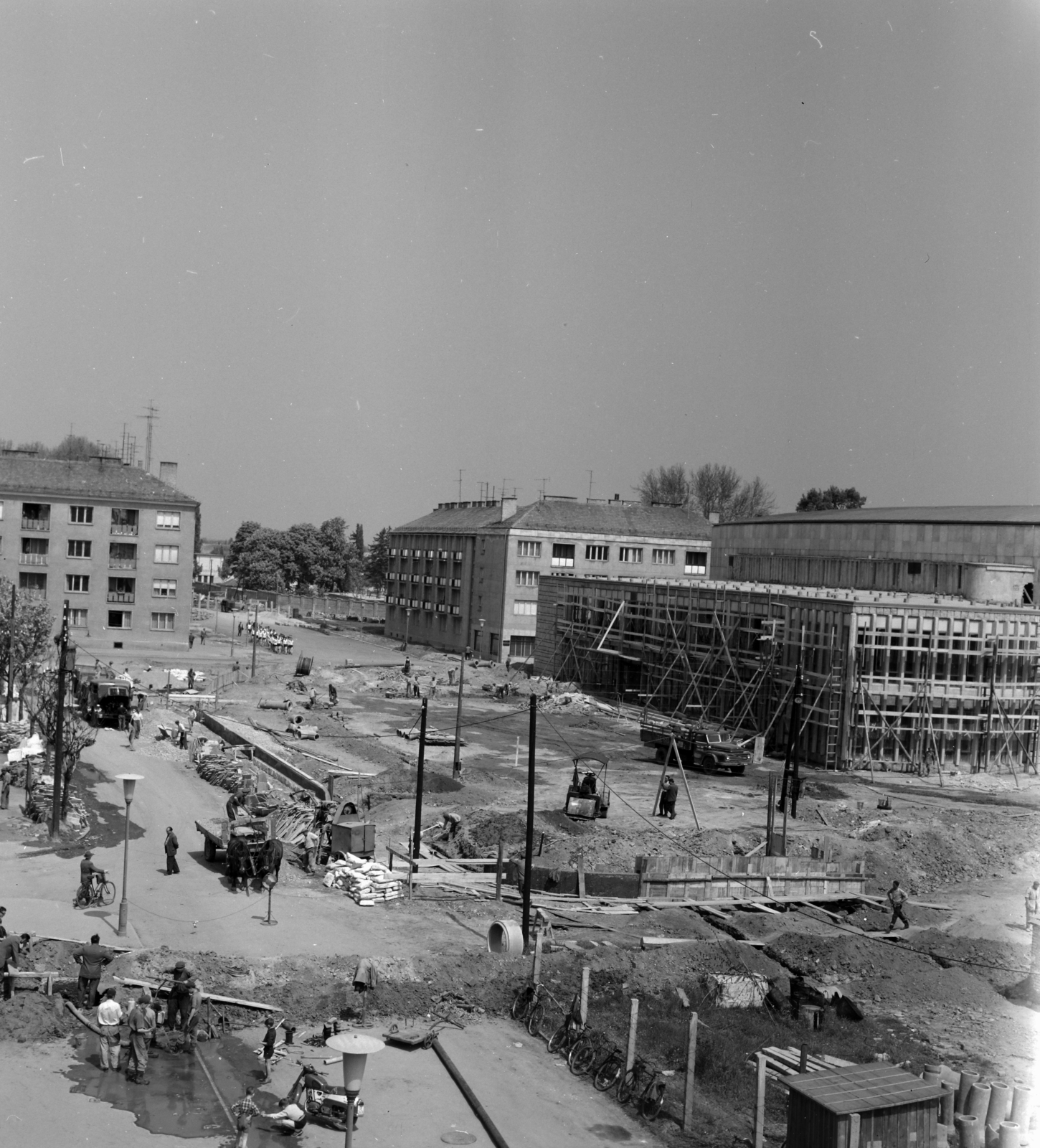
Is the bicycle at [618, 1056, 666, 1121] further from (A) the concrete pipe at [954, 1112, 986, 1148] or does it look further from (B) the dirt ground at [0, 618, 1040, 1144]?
(A) the concrete pipe at [954, 1112, 986, 1148]

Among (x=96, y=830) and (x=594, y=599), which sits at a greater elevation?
(x=594, y=599)

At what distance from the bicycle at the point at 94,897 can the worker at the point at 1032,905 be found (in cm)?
2182

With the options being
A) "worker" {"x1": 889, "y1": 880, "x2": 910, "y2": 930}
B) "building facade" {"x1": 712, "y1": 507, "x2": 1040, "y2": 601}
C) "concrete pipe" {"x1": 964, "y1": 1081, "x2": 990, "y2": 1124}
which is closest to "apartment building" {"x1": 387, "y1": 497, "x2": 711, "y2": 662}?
"building facade" {"x1": 712, "y1": 507, "x2": 1040, "y2": 601}

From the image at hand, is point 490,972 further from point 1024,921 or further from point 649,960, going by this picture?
point 1024,921

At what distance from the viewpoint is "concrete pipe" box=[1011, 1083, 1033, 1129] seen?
16953 millimetres

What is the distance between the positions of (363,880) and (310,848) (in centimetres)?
349

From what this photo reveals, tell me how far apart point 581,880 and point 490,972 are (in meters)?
7.12

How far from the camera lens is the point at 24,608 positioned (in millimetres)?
52125

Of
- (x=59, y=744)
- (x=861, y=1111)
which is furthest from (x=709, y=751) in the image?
(x=861, y=1111)

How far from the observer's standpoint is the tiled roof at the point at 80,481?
78562 mm

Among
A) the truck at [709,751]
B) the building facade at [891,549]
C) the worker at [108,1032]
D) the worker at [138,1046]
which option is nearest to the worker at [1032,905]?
the truck at [709,751]

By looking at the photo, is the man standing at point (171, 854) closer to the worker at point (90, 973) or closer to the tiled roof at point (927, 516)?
the worker at point (90, 973)

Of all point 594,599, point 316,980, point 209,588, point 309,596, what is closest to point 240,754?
point 316,980

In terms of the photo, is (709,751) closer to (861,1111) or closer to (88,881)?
(88,881)
